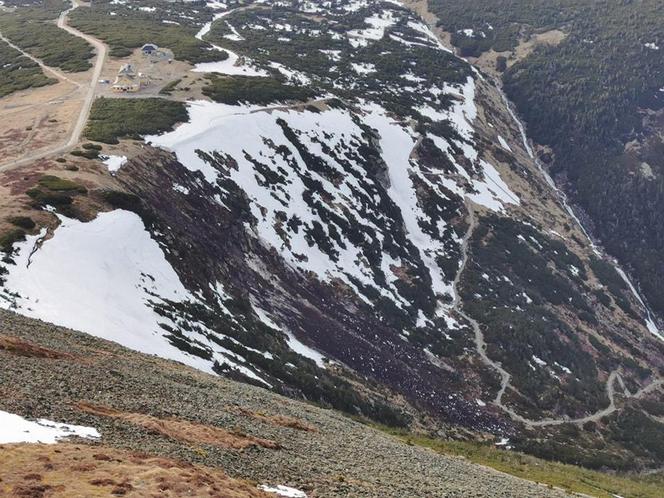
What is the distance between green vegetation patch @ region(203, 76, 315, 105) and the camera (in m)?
97.8

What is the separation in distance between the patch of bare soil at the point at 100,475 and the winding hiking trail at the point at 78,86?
44.3m

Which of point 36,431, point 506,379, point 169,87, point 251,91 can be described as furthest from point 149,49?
point 36,431

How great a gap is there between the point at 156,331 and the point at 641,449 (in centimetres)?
6196

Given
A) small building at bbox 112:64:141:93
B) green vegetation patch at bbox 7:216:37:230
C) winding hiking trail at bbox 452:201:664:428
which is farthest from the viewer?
small building at bbox 112:64:141:93

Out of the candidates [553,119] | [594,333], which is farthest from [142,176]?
[553,119]

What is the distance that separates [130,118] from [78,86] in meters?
25.6

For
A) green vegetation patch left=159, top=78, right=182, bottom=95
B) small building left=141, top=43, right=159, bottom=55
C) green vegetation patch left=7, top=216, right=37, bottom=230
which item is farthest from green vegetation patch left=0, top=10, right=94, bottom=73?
green vegetation patch left=7, top=216, right=37, bottom=230

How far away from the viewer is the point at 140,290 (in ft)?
146

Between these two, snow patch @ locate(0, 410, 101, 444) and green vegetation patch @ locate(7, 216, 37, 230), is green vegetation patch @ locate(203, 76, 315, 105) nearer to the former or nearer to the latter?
green vegetation patch @ locate(7, 216, 37, 230)

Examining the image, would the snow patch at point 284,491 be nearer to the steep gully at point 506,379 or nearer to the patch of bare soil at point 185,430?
the patch of bare soil at point 185,430

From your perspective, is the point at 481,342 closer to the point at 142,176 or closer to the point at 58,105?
the point at 142,176

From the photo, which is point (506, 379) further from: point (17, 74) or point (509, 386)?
point (17, 74)

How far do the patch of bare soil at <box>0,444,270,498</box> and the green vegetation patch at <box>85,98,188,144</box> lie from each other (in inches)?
2090

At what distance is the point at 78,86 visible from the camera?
311ft
